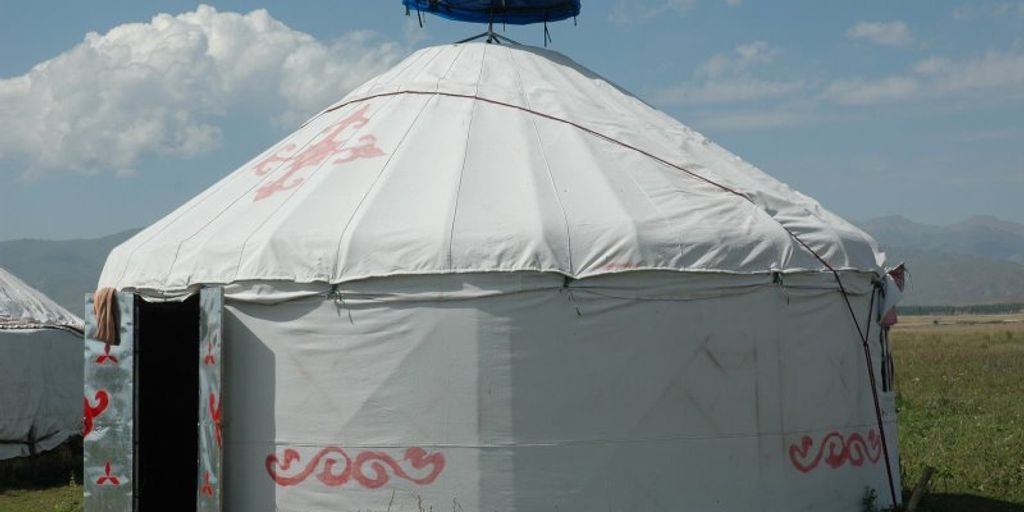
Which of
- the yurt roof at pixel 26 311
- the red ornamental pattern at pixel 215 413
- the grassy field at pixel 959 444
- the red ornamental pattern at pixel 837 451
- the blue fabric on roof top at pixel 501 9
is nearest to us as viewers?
the red ornamental pattern at pixel 215 413

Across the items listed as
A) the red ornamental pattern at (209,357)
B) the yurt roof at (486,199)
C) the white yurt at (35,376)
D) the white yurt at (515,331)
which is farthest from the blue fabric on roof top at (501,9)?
the white yurt at (35,376)

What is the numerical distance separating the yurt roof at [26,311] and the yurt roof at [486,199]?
4.67m

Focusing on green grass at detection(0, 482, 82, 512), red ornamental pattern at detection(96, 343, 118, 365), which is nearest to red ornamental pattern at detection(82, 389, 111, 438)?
red ornamental pattern at detection(96, 343, 118, 365)

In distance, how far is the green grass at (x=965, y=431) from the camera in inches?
385

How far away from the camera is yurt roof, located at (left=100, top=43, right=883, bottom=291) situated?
7293 mm

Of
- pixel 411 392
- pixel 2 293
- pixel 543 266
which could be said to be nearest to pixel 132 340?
pixel 411 392

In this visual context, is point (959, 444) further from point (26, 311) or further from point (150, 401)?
point (26, 311)

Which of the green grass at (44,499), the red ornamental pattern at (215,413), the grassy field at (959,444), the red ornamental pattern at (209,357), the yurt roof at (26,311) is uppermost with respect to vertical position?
the yurt roof at (26,311)

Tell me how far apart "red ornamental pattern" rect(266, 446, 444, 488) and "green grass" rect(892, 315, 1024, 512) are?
3575 mm

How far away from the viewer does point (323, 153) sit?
8.50 meters

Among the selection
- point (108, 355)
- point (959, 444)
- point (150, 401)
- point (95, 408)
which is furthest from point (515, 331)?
point (959, 444)

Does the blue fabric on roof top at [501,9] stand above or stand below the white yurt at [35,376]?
above

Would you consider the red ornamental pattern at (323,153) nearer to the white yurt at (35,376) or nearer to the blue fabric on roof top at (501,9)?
the blue fabric on roof top at (501,9)

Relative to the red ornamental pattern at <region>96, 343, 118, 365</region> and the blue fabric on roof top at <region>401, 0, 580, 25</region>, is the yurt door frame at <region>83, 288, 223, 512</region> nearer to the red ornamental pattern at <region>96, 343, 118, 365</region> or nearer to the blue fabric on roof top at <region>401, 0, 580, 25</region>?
the red ornamental pattern at <region>96, 343, 118, 365</region>
